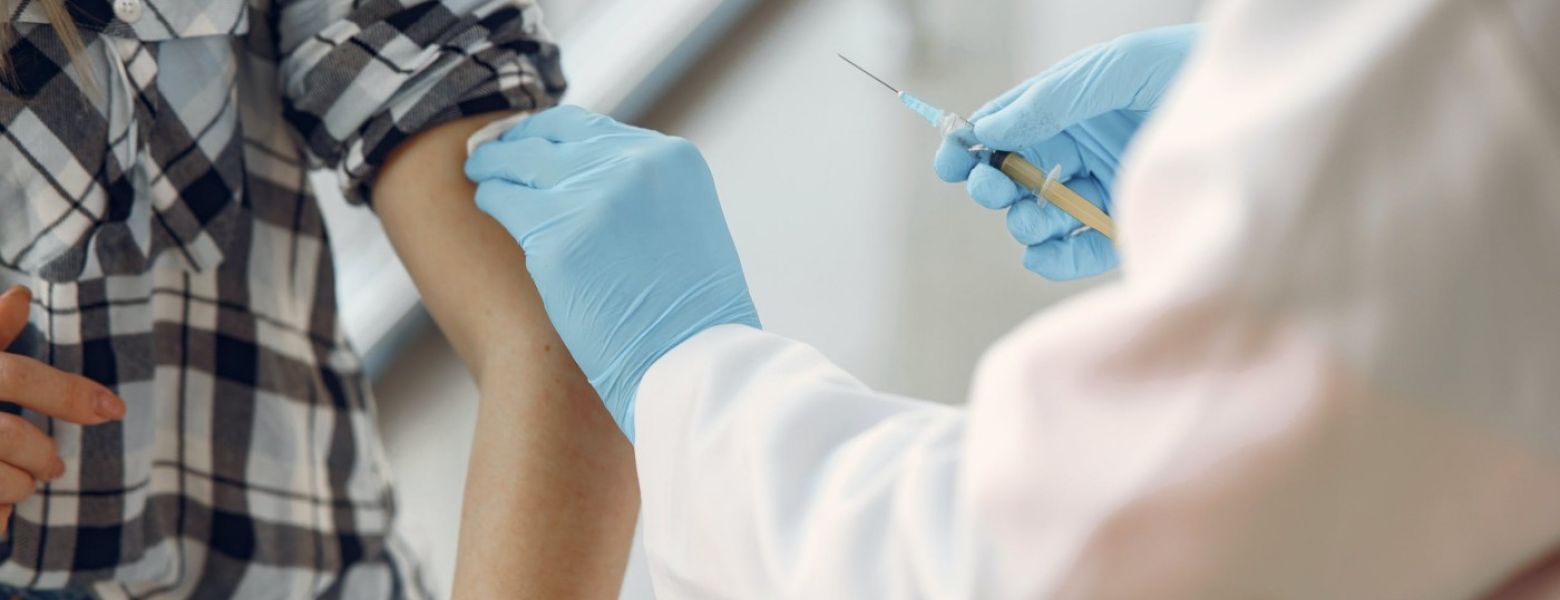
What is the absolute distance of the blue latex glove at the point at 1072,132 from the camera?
1.06 m

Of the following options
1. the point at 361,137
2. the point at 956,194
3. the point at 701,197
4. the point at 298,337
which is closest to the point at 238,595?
the point at 298,337

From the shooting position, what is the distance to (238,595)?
1.11 meters

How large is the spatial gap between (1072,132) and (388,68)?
60 cm

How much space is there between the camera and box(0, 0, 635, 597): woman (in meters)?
0.95

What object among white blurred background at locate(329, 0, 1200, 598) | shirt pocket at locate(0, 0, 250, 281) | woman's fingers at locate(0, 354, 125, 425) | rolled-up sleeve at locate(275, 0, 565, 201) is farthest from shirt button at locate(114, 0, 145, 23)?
white blurred background at locate(329, 0, 1200, 598)

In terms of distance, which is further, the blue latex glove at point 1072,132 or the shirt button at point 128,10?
the blue latex glove at point 1072,132

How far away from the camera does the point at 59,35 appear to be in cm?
92

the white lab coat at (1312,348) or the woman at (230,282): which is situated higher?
the white lab coat at (1312,348)

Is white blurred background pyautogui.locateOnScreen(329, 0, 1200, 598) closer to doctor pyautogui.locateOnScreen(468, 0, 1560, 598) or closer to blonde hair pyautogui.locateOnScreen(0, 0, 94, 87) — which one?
blonde hair pyautogui.locateOnScreen(0, 0, 94, 87)

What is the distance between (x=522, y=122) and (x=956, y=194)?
111 cm

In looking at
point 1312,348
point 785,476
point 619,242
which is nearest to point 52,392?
point 619,242

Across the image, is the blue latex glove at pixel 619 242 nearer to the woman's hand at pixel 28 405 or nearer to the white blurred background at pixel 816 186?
the woman's hand at pixel 28 405

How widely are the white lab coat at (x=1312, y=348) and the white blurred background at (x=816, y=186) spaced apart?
123 cm

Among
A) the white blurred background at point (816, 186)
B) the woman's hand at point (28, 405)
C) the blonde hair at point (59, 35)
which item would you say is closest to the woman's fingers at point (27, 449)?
the woman's hand at point (28, 405)
